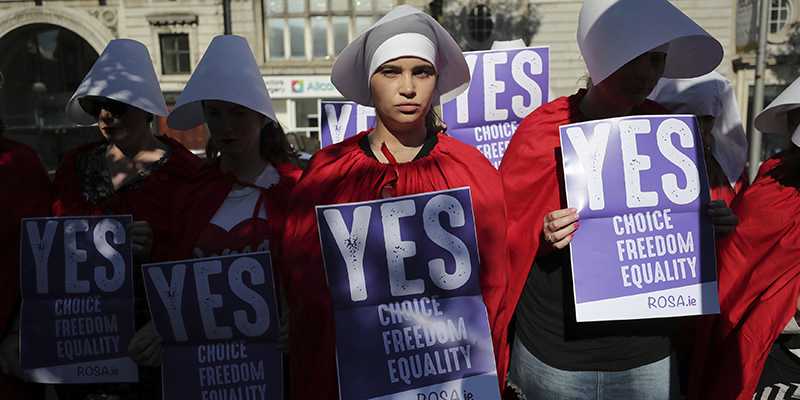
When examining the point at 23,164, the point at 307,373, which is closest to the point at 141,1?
the point at 23,164

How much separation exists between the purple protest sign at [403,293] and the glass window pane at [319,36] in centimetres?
2309

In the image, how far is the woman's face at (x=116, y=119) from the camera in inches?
113

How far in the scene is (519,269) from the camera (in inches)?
86.0

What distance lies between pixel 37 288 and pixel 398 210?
1812 mm

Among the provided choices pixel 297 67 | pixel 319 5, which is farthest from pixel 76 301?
pixel 319 5

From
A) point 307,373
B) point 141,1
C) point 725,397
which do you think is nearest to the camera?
point 307,373

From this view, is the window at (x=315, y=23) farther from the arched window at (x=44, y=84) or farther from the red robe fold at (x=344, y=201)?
the red robe fold at (x=344, y=201)

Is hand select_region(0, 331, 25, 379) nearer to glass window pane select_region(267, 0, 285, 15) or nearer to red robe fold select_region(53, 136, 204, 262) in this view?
red robe fold select_region(53, 136, 204, 262)

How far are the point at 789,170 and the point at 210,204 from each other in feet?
8.06

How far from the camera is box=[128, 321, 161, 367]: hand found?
242cm

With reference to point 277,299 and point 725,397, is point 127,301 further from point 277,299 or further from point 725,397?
point 725,397

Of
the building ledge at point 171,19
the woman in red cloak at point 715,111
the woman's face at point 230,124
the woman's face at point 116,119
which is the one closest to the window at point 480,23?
the building ledge at point 171,19

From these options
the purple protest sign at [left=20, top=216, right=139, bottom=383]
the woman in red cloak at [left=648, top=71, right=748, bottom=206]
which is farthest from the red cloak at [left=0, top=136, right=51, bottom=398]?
the woman in red cloak at [left=648, top=71, right=748, bottom=206]

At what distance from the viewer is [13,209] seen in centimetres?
266
